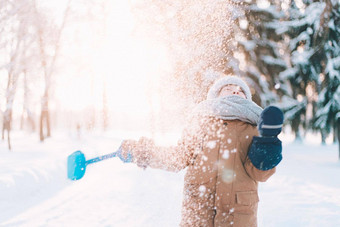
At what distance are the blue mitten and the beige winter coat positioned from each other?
10cm

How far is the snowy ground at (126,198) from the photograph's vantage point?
15.8 feet

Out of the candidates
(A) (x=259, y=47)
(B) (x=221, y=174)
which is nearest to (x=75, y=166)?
(B) (x=221, y=174)

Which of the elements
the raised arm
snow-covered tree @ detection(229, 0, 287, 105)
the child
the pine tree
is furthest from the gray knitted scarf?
the pine tree

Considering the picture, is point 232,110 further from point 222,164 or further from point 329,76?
point 329,76

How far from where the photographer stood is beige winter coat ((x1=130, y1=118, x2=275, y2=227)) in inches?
70.2

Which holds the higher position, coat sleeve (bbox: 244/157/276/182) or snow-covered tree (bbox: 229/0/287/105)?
snow-covered tree (bbox: 229/0/287/105)

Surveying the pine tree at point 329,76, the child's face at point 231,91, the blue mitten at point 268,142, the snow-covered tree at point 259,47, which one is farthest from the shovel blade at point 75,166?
the pine tree at point 329,76

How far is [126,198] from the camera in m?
6.14

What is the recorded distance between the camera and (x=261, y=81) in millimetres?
11703

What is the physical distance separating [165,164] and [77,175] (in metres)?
0.81

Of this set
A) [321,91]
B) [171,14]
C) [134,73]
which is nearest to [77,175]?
[171,14]

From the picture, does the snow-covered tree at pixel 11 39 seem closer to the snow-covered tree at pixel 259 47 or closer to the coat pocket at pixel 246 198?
the snow-covered tree at pixel 259 47

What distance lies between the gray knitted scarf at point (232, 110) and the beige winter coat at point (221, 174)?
4cm

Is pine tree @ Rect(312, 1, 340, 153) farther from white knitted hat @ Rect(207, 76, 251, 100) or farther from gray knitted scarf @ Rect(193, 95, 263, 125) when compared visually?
gray knitted scarf @ Rect(193, 95, 263, 125)
